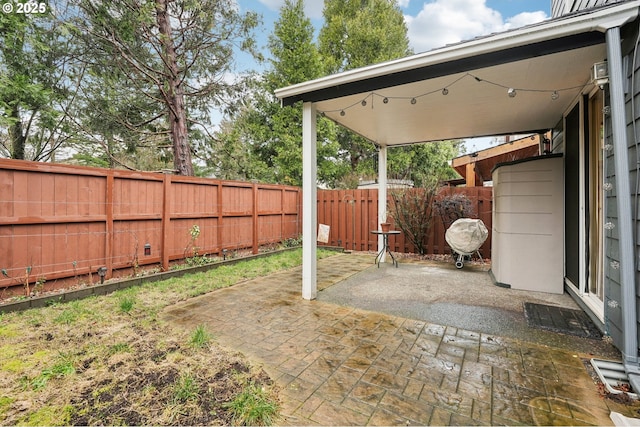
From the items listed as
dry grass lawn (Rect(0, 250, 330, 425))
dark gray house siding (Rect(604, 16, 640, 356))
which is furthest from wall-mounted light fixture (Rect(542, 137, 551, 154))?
dry grass lawn (Rect(0, 250, 330, 425))

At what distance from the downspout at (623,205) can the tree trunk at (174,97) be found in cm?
715

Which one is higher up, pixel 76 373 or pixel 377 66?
pixel 377 66

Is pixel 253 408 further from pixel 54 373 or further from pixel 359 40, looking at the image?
pixel 359 40

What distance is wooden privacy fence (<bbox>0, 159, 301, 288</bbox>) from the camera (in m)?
3.12

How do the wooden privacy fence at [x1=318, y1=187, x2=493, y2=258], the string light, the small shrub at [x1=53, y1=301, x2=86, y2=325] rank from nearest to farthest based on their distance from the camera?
the small shrub at [x1=53, y1=301, x2=86, y2=325] → the string light → the wooden privacy fence at [x1=318, y1=187, x2=493, y2=258]

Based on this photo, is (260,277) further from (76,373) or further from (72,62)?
(72,62)

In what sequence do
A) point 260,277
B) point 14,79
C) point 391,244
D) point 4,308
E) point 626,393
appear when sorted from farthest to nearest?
point 391,244
point 14,79
point 260,277
point 4,308
point 626,393

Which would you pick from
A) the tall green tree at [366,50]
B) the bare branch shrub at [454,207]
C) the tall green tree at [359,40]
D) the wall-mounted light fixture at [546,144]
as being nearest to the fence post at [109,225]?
the bare branch shrub at [454,207]

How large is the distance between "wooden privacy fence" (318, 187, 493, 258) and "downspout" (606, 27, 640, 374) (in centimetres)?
429

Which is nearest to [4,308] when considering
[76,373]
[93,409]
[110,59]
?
[76,373]

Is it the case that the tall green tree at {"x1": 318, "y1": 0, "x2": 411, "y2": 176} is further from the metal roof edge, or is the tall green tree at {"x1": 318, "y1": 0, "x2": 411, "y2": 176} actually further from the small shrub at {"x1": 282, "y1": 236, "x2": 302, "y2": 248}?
the metal roof edge

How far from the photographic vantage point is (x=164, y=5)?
6152mm

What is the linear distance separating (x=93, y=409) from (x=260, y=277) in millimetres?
2995

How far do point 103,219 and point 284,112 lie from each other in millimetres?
7763
